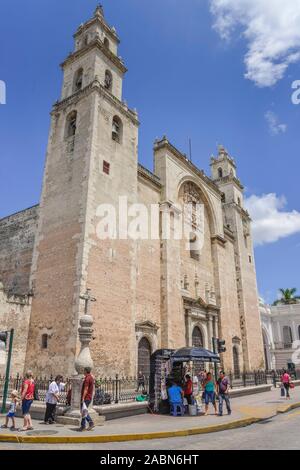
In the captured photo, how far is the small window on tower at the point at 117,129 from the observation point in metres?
23.2

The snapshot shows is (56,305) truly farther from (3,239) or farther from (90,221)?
(3,239)

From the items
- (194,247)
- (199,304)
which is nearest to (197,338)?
(199,304)

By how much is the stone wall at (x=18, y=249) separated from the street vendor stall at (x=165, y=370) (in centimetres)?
1061

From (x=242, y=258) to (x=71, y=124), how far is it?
2242 cm

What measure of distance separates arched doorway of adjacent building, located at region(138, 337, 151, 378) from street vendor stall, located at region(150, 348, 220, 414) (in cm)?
779

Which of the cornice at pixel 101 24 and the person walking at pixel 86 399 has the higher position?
the cornice at pixel 101 24

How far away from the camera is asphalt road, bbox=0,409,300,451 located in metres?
7.04

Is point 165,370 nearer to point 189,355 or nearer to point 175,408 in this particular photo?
point 189,355

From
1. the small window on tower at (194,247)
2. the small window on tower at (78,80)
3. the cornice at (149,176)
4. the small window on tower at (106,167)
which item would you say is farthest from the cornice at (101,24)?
the small window on tower at (194,247)

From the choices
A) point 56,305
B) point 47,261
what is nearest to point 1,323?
point 56,305

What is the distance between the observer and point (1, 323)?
16.8 metres

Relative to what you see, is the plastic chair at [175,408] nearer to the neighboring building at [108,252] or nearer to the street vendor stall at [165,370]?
the street vendor stall at [165,370]

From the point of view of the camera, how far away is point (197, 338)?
2644 centimetres

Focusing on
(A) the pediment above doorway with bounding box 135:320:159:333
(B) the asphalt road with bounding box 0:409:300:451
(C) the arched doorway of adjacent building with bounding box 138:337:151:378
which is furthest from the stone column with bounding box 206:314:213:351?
(B) the asphalt road with bounding box 0:409:300:451
